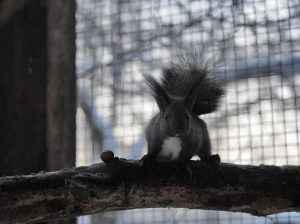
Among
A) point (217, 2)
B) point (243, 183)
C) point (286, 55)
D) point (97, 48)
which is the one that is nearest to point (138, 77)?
point (97, 48)

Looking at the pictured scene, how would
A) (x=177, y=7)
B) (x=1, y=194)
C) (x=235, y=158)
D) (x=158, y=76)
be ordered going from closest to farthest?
(x=1, y=194), (x=158, y=76), (x=235, y=158), (x=177, y=7)

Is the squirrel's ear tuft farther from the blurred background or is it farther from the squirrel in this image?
the blurred background

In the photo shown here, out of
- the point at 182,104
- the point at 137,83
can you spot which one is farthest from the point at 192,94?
the point at 137,83

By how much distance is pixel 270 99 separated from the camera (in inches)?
79.2

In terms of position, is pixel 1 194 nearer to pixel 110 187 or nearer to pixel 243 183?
pixel 110 187

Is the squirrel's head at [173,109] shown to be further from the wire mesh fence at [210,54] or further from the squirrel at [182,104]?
the wire mesh fence at [210,54]

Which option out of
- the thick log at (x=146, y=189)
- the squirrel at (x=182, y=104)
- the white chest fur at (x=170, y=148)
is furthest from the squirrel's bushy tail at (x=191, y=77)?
the thick log at (x=146, y=189)

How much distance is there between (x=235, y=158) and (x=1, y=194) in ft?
2.96

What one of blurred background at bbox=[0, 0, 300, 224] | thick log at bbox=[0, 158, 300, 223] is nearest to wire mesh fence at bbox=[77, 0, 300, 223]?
blurred background at bbox=[0, 0, 300, 224]

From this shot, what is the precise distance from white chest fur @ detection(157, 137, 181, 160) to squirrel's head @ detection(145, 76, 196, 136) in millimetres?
45

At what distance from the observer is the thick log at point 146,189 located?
1.38 meters

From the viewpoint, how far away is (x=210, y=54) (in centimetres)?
198

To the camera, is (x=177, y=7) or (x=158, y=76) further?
(x=177, y=7)

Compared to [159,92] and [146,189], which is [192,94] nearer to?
[159,92]
